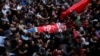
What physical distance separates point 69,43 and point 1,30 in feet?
8.65

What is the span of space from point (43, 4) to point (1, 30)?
15.2 ft

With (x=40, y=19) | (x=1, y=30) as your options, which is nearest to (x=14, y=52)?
(x=1, y=30)

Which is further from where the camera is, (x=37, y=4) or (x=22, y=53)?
(x=37, y=4)

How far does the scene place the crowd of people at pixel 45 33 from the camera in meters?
14.4

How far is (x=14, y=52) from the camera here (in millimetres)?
14273

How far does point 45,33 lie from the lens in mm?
16078

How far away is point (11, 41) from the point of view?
46.9 ft

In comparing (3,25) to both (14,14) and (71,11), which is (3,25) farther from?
(71,11)

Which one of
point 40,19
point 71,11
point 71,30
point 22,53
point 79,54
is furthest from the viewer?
point 71,11

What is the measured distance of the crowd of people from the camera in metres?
14.4

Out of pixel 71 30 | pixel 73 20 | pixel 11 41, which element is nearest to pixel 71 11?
pixel 73 20

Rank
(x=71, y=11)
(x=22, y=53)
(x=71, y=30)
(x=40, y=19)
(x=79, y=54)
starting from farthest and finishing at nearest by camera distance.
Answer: (x=71, y=11), (x=40, y=19), (x=71, y=30), (x=79, y=54), (x=22, y=53)

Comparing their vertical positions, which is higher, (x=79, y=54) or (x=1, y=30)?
(x=1, y=30)

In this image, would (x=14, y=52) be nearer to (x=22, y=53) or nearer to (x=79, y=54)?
(x=22, y=53)
